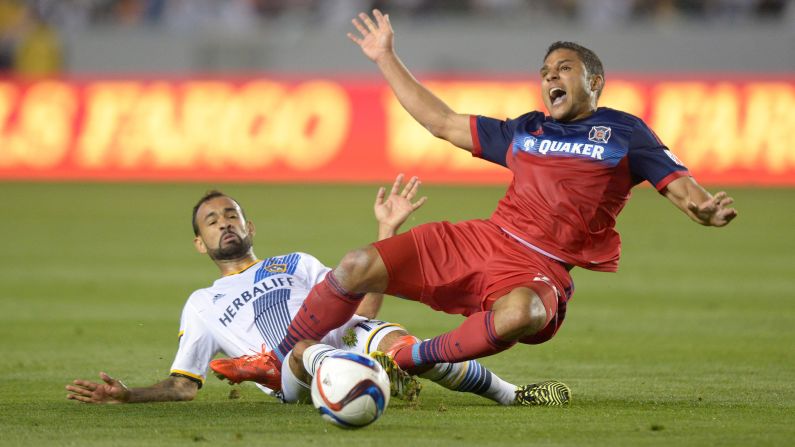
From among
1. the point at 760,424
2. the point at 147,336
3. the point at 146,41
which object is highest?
the point at 146,41

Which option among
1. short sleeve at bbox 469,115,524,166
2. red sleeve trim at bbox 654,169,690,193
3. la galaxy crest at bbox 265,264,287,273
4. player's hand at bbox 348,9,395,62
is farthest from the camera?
la galaxy crest at bbox 265,264,287,273

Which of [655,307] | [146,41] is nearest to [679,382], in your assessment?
[655,307]

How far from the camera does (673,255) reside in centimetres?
1505

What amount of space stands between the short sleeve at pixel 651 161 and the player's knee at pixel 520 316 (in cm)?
88

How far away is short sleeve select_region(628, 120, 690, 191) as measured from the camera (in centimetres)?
651

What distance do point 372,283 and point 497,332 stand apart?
70 cm

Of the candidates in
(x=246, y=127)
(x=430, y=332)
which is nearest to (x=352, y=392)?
(x=430, y=332)

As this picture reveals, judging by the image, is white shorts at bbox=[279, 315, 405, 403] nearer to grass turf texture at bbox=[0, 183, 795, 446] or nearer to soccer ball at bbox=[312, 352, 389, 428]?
grass turf texture at bbox=[0, 183, 795, 446]

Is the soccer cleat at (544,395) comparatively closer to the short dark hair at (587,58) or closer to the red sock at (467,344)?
the red sock at (467,344)

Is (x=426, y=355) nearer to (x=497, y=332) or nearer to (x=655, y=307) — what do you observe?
(x=497, y=332)

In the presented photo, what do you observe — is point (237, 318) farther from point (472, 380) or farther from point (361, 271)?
point (472, 380)

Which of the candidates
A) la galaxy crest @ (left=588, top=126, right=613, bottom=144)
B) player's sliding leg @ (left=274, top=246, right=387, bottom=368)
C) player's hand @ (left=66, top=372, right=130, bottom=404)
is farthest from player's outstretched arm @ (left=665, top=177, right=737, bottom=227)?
player's hand @ (left=66, top=372, right=130, bottom=404)

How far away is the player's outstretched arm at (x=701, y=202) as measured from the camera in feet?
20.1

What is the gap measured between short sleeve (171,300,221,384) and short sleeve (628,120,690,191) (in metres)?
2.53
